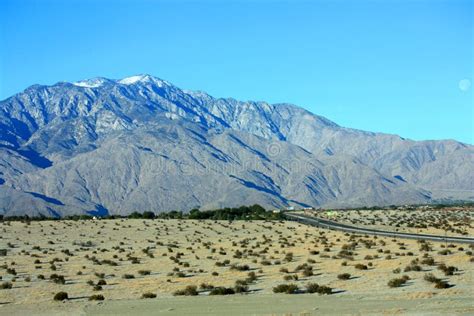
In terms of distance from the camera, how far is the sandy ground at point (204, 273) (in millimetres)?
27828

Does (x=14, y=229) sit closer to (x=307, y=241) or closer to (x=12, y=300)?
(x=307, y=241)

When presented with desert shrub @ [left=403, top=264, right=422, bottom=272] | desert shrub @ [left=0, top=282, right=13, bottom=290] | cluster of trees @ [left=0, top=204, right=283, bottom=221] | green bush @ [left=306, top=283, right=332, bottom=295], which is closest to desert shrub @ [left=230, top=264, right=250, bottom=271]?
green bush @ [left=306, top=283, right=332, bottom=295]

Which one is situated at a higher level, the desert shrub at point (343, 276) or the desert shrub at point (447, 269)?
the desert shrub at point (447, 269)

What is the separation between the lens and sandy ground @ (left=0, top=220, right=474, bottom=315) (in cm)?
2783

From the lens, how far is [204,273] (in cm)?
4188

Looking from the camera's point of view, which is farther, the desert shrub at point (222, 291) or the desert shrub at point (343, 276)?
the desert shrub at point (343, 276)

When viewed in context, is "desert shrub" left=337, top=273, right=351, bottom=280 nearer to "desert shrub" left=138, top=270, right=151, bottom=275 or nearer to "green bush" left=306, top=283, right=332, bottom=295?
"green bush" left=306, top=283, right=332, bottom=295

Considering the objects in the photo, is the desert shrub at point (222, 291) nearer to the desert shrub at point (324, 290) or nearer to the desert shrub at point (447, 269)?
the desert shrub at point (324, 290)

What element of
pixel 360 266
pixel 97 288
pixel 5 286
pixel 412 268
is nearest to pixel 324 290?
pixel 412 268

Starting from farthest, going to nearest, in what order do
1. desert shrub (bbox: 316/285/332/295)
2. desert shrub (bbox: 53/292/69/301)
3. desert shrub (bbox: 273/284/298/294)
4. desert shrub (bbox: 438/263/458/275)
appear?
desert shrub (bbox: 438/263/458/275), desert shrub (bbox: 53/292/69/301), desert shrub (bbox: 273/284/298/294), desert shrub (bbox: 316/285/332/295)

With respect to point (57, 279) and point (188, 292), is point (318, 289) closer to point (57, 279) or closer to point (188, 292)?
point (188, 292)

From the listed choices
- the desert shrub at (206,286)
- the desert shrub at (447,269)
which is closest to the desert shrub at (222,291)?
the desert shrub at (206,286)

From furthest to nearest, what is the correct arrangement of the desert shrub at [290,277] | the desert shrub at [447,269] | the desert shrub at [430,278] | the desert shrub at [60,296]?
the desert shrub at [290,277] → the desert shrub at [447,269] → the desert shrub at [60,296] → the desert shrub at [430,278]

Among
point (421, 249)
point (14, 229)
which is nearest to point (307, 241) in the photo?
point (421, 249)
